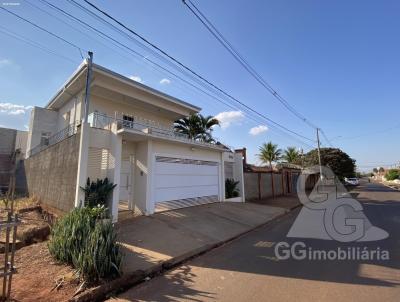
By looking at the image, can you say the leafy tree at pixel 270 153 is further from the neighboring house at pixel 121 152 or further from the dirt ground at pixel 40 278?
the dirt ground at pixel 40 278

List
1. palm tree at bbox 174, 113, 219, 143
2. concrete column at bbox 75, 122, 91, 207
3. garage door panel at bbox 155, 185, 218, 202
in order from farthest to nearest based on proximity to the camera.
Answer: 1. palm tree at bbox 174, 113, 219, 143
2. garage door panel at bbox 155, 185, 218, 202
3. concrete column at bbox 75, 122, 91, 207

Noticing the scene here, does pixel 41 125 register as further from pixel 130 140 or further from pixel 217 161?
pixel 217 161

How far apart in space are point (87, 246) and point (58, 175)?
6786 mm

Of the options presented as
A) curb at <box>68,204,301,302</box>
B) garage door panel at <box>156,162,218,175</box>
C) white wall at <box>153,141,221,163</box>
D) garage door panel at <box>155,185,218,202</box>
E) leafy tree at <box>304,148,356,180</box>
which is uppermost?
leafy tree at <box>304,148,356,180</box>

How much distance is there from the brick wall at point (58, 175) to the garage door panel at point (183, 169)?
142 inches

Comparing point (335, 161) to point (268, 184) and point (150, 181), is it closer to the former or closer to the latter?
point (268, 184)

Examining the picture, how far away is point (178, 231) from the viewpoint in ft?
29.2

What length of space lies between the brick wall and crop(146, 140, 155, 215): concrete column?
293cm

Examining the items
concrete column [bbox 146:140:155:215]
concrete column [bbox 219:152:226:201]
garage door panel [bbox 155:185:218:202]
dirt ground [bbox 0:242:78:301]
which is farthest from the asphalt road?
concrete column [bbox 219:152:226:201]

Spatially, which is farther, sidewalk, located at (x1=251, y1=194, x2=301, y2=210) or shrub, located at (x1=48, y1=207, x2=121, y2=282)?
sidewalk, located at (x1=251, y1=194, x2=301, y2=210)

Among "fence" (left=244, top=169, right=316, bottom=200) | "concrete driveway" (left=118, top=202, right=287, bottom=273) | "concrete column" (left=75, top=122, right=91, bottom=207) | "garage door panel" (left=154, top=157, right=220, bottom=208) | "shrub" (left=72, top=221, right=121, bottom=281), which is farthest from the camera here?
"fence" (left=244, top=169, right=316, bottom=200)

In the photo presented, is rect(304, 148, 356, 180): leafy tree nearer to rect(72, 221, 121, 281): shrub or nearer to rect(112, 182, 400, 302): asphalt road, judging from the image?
rect(112, 182, 400, 302): asphalt road

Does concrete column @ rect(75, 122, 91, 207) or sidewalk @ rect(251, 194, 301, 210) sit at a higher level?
concrete column @ rect(75, 122, 91, 207)

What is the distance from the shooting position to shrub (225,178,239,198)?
1717 centimetres
